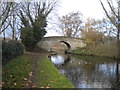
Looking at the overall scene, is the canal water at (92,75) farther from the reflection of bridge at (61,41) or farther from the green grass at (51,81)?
the reflection of bridge at (61,41)

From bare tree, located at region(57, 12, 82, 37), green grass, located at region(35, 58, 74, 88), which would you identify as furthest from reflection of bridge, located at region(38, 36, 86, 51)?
green grass, located at region(35, 58, 74, 88)

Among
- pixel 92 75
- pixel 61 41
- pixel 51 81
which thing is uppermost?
pixel 61 41

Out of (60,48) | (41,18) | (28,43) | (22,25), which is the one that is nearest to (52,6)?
(41,18)

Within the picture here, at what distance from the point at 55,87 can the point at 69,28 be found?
31.9 m

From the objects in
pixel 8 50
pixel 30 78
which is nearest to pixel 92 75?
pixel 30 78

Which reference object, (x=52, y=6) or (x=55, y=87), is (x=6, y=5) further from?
(x=52, y=6)

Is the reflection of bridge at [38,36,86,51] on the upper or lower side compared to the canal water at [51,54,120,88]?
upper

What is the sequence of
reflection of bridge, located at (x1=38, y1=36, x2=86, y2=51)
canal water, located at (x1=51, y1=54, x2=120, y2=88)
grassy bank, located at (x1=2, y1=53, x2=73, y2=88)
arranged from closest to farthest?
grassy bank, located at (x1=2, y1=53, x2=73, y2=88), canal water, located at (x1=51, y1=54, x2=120, y2=88), reflection of bridge, located at (x1=38, y1=36, x2=86, y2=51)

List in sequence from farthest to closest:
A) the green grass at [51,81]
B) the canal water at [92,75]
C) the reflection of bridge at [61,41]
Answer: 1. the reflection of bridge at [61,41]
2. the canal water at [92,75]
3. the green grass at [51,81]

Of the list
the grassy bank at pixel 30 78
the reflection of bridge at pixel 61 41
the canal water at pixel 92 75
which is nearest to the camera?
the grassy bank at pixel 30 78

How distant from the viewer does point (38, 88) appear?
473cm

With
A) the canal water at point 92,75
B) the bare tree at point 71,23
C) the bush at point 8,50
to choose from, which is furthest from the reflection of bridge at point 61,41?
the bush at point 8,50

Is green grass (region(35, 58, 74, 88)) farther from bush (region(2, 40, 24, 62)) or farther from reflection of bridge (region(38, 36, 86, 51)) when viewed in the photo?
reflection of bridge (region(38, 36, 86, 51))

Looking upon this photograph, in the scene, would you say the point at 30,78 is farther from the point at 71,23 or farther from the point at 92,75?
the point at 71,23
